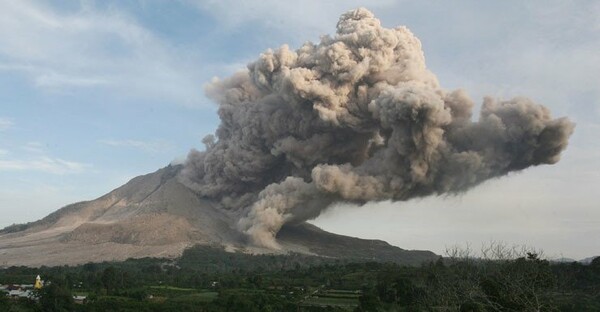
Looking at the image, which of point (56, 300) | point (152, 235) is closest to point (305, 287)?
point (56, 300)

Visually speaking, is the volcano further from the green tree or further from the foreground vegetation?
the green tree

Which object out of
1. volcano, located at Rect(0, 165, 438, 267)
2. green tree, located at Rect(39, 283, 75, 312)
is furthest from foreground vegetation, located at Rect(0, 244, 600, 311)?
volcano, located at Rect(0, 165, 438, 267)

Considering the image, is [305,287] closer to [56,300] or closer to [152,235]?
[56,300]

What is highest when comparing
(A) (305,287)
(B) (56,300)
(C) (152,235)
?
(C) (152,235)

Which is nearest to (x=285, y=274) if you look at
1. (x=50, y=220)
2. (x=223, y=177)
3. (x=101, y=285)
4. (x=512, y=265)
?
(x=101, y=285)

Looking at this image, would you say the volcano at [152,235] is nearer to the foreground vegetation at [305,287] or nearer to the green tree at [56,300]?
the foreground vegetation at [305,287]

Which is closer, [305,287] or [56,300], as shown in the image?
[56,300]
